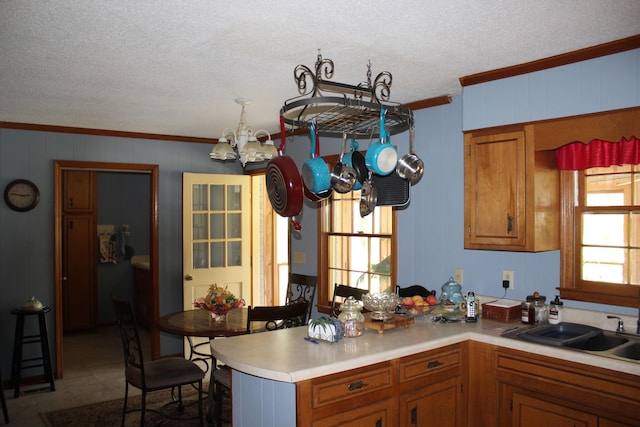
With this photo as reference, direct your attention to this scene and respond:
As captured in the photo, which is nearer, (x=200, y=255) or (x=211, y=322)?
(x=211, y=322)

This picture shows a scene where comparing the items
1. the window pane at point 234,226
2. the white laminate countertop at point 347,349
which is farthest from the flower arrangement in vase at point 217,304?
the window pane at point 234,226

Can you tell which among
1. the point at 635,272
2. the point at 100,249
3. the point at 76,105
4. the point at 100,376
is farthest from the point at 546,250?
the point at 100,249

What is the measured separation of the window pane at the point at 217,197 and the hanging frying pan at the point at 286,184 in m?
3.41

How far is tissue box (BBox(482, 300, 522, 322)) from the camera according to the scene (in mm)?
3100

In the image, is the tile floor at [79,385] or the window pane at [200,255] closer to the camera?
the tile floor at [79,385]

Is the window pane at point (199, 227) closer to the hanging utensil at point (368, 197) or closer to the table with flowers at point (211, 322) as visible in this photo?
the table with flowers at point (211, 322)

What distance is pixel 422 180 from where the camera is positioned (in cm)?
389

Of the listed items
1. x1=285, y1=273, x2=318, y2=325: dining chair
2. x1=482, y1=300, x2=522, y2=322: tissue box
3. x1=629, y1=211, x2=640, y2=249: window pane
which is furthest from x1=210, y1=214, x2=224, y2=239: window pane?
x1=629, y1=211, x2=640, y2=249: window pane

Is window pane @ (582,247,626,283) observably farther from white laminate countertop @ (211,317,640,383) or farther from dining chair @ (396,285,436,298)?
dining chair @ (396,285,436,298)

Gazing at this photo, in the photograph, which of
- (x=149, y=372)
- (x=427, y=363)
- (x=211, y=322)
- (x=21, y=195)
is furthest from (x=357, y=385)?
(x=21, y=195)

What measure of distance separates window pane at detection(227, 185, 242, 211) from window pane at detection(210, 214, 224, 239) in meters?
0.16

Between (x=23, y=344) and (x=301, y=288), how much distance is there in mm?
2644

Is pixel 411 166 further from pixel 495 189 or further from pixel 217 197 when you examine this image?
pixel 217 197

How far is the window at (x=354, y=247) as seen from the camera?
14.1ft
